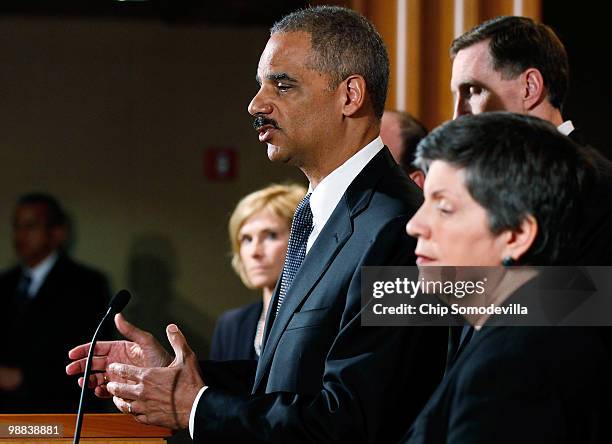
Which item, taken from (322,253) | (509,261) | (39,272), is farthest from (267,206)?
(509,261)

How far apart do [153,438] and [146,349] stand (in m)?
0.20

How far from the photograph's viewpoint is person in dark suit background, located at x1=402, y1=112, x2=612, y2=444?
137 centimetres

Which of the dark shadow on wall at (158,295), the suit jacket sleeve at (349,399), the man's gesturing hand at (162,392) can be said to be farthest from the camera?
the dark shadow on wall at (158,295)

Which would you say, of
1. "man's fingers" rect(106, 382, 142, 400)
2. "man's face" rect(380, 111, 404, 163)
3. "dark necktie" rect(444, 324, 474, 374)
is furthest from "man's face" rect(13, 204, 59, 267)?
"dark necktie" rect(444, 324, 474, 374)

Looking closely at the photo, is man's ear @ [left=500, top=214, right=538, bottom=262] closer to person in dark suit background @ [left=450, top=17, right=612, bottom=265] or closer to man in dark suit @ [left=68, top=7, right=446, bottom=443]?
man in dark suit @ [left=68, top=7, right=446, bottom=443]

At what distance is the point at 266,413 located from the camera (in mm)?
1748

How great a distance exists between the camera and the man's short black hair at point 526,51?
234 cm

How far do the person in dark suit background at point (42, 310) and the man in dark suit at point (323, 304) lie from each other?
2.23 m

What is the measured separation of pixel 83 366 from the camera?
204 centimetres

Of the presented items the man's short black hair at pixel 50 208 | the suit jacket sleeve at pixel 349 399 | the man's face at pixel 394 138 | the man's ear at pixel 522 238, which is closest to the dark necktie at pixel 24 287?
the man's short black hair at pixel 50 208

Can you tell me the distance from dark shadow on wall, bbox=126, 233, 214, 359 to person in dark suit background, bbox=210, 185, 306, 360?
184 centimetres

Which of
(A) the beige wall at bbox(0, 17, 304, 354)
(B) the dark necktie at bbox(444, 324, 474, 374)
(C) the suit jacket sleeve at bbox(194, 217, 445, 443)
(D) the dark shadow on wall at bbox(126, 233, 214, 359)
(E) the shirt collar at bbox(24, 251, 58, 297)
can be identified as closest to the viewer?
(B) the dark necktie at bbox(444, 324, 474, 374)

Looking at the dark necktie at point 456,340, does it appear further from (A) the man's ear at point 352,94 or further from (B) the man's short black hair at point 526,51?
(B) the man's short black hair at point 526,51

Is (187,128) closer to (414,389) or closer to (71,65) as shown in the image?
(71,65)
